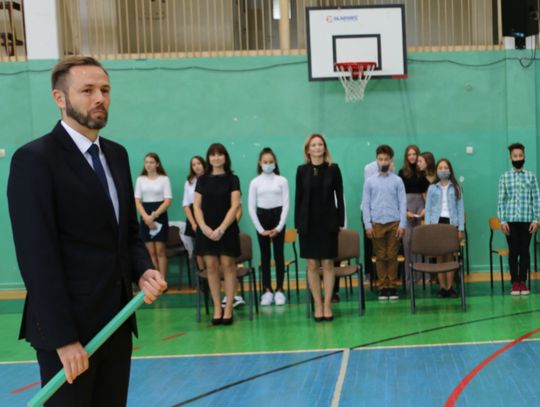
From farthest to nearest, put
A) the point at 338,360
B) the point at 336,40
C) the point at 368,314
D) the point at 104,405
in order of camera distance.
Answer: the point at 336,40
the point at 368,314
the point at 338,360
the point at 104,405

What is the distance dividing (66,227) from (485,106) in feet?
29.4

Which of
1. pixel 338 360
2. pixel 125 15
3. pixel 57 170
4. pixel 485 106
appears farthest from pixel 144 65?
pixel 57 170

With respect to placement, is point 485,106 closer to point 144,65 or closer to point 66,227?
point 144,65

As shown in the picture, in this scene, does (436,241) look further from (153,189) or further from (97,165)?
(97,165)

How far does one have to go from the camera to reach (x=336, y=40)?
32.3ft

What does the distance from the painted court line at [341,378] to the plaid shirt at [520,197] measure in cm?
353

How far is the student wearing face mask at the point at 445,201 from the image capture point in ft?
28.6

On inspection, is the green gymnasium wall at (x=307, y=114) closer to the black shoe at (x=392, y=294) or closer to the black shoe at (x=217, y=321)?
the black shoe at (x=392, y=294)

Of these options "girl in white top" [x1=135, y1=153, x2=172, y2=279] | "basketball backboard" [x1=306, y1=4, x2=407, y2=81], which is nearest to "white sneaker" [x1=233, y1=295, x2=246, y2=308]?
"girl in white top" [x1=135, y1=153, x2=172, y2=279]

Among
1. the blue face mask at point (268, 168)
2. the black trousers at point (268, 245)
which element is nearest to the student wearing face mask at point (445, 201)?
the black trousers at point (268, 245)

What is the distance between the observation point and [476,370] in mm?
5375

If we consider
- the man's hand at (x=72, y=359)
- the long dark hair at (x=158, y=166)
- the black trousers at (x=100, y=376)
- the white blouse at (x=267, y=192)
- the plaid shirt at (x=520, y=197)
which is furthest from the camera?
the long dark hair at (x=158, y=166)

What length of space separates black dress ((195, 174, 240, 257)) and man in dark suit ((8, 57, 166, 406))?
4733 mm

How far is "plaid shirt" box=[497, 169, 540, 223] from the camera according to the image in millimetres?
8602
